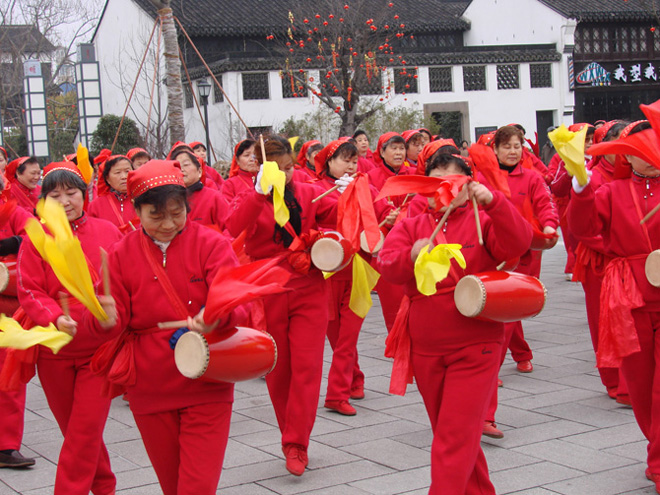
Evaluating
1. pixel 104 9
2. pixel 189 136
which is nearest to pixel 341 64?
pixel 189 136

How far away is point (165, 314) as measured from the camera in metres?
3.65

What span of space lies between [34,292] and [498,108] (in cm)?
2741

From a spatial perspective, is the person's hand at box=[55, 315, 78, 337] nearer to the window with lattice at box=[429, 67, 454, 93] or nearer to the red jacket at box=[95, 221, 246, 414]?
the red jacket at box=[95, 221, 246, 414]

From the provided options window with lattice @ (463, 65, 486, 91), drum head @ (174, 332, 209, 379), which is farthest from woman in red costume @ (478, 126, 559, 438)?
window with lattice @ (463, 65, 486, 91)

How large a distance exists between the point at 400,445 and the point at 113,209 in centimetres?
322

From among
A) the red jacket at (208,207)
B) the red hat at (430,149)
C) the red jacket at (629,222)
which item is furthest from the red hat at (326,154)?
the red jacket at (629,222)

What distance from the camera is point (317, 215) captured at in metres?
5.53

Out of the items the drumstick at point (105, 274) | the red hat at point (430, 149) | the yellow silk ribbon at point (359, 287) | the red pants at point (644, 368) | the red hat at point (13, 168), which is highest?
the red hat at point (13, 168)

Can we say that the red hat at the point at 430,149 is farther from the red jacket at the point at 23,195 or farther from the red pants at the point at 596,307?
the red jacket at the point at 23,195

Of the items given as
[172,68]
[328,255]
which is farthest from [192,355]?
[172,68]

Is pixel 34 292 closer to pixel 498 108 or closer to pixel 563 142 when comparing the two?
pixel 563 142

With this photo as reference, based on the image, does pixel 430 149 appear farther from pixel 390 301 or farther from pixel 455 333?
pixel 390 301

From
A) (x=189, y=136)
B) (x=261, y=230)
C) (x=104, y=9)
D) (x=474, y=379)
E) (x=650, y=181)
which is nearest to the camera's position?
(x=474, y=379)

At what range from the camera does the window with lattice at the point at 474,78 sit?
30047 millimetres
